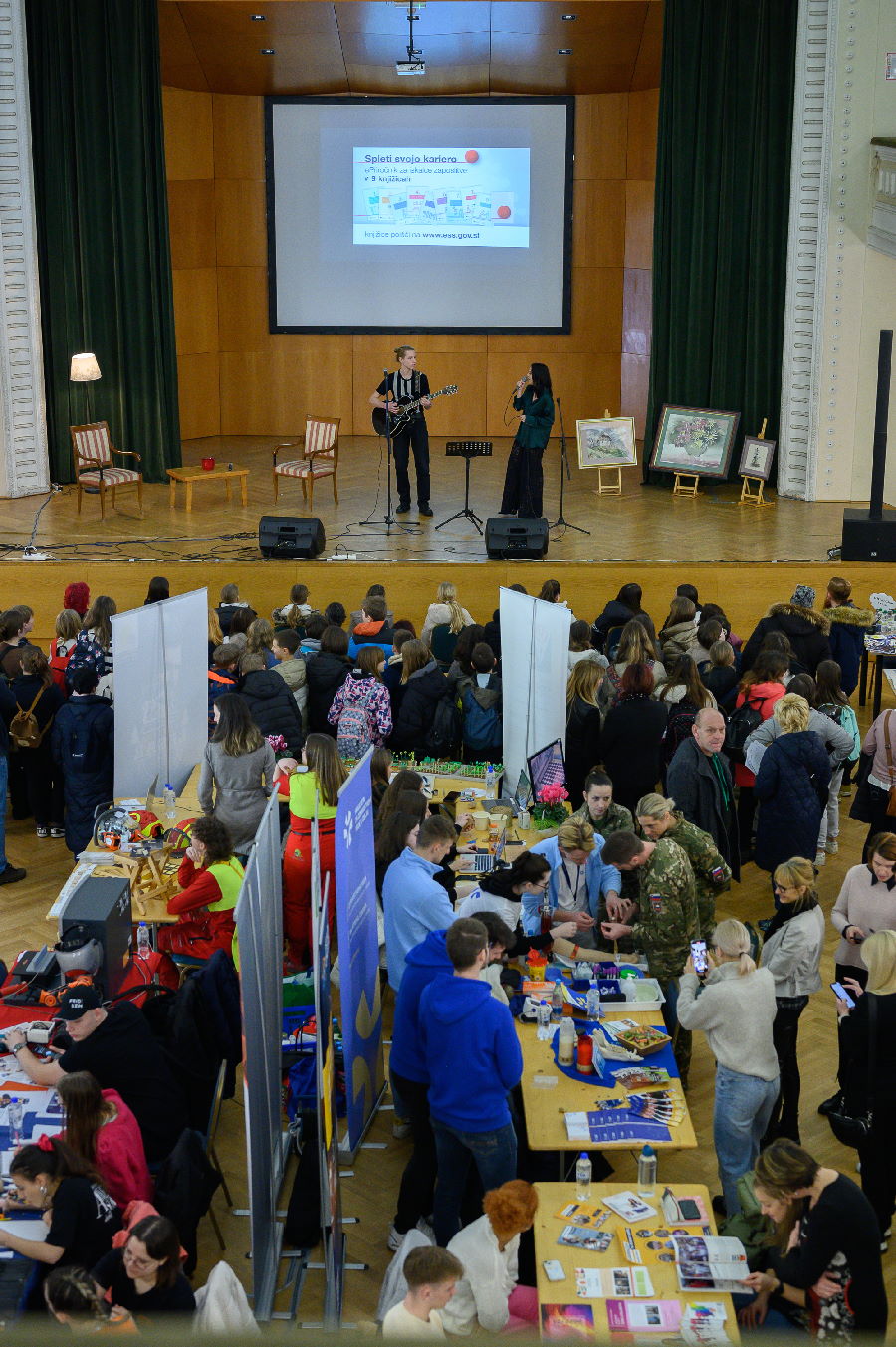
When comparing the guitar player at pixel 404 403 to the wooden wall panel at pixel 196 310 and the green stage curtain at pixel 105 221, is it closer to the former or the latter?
the green stage curtain at pixel 105 221

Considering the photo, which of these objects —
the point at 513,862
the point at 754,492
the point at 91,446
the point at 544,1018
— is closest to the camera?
the point at 544,1018

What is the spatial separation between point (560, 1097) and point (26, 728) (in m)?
4.24

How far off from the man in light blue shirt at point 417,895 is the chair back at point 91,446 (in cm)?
886

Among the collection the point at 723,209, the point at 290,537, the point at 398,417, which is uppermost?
the point at 723,209

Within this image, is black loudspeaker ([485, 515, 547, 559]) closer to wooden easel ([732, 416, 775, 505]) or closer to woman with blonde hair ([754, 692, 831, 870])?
wooden easel ([732, 416, 775, 505])

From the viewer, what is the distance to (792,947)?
4.95 m

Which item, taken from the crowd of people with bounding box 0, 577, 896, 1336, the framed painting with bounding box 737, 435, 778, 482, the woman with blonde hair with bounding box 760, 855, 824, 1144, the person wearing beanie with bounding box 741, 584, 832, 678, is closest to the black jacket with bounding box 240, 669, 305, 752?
the crowd of people with bounding box 0, 577, 896, 1336

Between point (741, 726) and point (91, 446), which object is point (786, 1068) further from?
point (91, 446)

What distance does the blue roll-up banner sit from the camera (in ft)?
16.4

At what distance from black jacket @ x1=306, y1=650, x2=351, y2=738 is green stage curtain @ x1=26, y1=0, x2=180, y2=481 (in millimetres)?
7309

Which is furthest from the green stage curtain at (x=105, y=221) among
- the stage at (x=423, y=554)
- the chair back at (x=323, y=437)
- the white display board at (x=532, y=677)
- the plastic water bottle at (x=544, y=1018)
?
the plastic water bottle at (x=544, y=1018)

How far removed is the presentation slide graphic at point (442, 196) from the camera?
15766mm

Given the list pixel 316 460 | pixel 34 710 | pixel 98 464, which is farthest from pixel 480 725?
pixel 98 464

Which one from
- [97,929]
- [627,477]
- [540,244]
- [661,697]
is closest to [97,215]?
[540,244]
